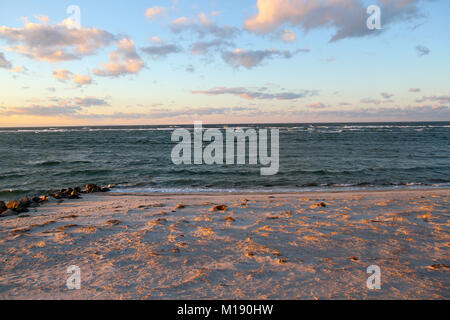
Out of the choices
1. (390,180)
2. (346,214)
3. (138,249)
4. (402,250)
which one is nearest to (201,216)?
(138,249)

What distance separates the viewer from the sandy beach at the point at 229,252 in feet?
14.7

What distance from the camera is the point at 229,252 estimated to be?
604 cm

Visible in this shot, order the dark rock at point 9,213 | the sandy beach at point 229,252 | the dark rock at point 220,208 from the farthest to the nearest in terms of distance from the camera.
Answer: the dark rock at point 220,208
the dark rock at point 9,213
the sandy beach at point 229,252

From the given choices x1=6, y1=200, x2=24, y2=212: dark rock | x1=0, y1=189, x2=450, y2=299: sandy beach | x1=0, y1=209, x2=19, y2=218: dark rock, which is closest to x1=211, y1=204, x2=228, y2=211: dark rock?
x1=0, y1=189, x2=450, y2=299: sandy beach

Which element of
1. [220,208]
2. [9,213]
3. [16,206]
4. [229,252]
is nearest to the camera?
[229,252]

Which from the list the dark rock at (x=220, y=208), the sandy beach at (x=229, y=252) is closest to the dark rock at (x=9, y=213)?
the sandy beach at (x=229, y=252)

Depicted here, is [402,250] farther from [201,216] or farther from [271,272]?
[201,216]

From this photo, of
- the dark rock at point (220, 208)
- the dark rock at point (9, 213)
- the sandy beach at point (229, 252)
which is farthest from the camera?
the dark rock at point (220, 208)

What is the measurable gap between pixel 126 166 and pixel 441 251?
22.9m

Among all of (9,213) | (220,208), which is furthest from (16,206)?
(220,208)

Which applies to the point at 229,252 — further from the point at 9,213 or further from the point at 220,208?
the point at 9,213

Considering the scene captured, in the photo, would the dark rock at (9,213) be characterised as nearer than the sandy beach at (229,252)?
No

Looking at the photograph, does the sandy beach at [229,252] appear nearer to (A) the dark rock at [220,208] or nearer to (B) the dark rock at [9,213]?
(A) the dark rock at [220,208]

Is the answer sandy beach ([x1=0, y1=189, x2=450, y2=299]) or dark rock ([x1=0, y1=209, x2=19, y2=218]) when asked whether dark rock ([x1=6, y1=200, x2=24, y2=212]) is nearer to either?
dark rock ([x1=0, y1=209, x2=19, y2=218])
